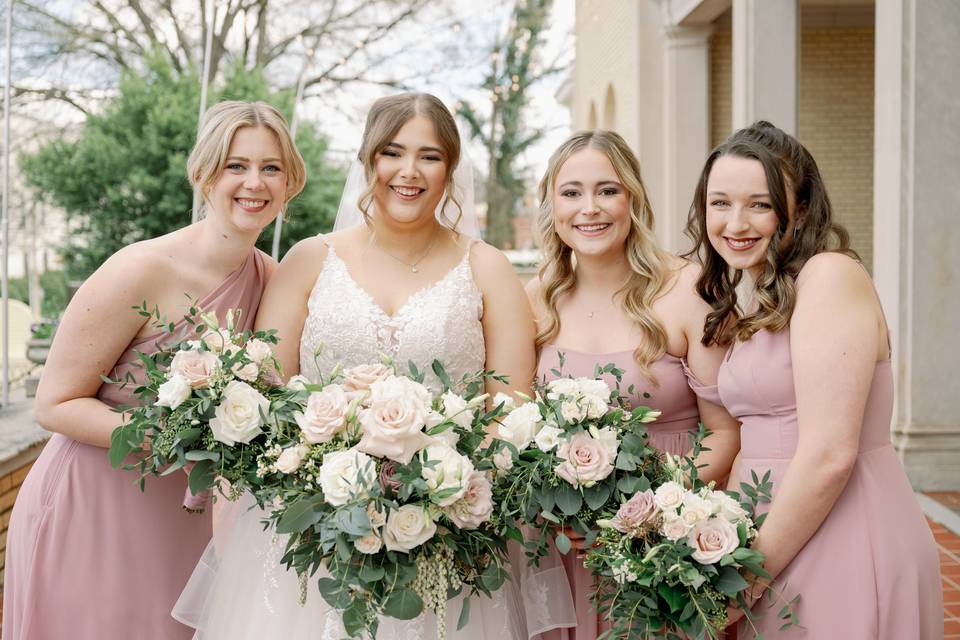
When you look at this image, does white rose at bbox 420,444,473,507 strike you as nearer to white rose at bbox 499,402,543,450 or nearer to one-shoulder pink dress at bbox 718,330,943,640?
white rose at bbox 499,402,543,450

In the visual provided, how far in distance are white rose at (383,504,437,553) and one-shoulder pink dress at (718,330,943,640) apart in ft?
3.30

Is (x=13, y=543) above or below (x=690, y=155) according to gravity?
below

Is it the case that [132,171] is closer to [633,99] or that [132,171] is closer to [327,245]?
[633,99]

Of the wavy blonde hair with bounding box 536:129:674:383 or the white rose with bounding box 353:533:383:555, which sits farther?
the wavy blonde hair with bounding box 536:129:674:383

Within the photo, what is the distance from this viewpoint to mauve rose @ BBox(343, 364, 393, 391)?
2.56 metres

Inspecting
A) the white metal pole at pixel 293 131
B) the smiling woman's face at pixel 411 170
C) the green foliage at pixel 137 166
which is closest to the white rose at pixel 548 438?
the smiling woman's face at pixel 411 170

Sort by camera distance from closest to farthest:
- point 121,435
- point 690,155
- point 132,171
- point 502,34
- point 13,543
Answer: point 121,435
point 13,543
point 690,155
point 132,171
point 502,34

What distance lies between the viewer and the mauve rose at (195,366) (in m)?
2.61

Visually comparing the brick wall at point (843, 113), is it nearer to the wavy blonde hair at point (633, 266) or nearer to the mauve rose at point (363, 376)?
the wavy blonde hair at point (633, 266)

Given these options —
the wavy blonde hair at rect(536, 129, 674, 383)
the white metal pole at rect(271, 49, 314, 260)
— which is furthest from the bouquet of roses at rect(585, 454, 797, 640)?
the white metal pole at rect(271, 49, 314, 260)

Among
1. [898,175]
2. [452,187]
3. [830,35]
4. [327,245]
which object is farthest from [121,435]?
[830,35]

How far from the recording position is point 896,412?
717 cm

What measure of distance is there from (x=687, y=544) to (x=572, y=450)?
366mm

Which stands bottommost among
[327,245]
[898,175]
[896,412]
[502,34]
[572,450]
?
[896,412]
